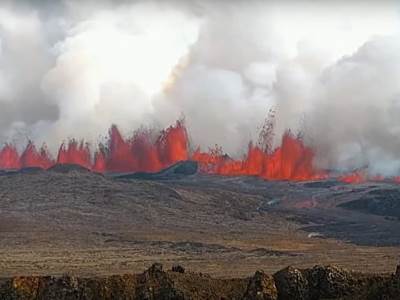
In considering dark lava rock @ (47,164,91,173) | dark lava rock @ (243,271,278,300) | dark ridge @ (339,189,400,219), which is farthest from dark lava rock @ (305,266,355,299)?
dark lava rock @ (47,164,91,173)

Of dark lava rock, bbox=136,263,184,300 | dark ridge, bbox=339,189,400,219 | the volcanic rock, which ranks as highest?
the volcanic rock

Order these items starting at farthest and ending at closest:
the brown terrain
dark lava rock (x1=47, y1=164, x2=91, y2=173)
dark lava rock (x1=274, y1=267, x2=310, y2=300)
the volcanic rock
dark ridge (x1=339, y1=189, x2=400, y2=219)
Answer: dark lava rock (x1=47, y1=164, x2=91, y2=173)
the volcanic rock
dark ridge (x1=339, y1=189, x2=400, y2=219)
the brown terrain
dark lava rock (x1=274, y1=267, x2=310, y2=300)

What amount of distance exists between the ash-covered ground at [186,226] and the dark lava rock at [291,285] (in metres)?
33.7

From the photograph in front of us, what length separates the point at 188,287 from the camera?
30.8 m

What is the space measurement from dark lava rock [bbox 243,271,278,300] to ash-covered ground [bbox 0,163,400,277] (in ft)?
113

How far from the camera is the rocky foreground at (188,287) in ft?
100

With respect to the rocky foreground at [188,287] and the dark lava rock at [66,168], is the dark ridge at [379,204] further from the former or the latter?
the rocky foreground at [188,287]

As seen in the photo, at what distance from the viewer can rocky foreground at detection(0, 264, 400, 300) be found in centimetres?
3058

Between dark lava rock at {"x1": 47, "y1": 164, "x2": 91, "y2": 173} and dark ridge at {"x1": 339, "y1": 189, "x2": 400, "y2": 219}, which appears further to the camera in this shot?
dark lava rock at {"x1": 47, "y1": 164, "x2": 91, "y2": 173}

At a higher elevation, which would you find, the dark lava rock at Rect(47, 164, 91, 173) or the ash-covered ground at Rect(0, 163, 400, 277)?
the dark lava rock at Rect(47, 164, 91, 173)

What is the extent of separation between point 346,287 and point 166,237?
77.2 m

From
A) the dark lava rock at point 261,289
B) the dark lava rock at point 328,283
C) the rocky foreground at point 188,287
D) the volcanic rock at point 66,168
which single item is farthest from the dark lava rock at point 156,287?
the volcanic rock at point 66,168

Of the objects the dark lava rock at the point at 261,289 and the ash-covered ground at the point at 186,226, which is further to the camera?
the ash-covered ground at the point at 186,226

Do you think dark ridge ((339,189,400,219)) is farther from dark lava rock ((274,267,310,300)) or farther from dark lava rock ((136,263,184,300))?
dark lava rock ((136,263,184,300))
